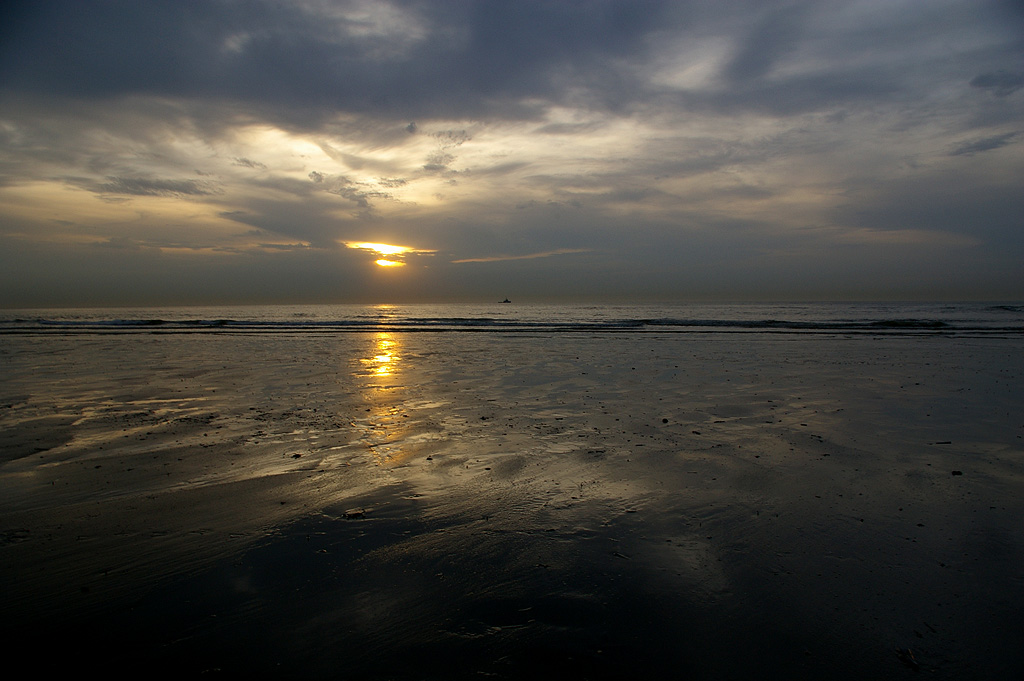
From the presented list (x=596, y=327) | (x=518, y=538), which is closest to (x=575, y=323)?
(x=596, y=327)

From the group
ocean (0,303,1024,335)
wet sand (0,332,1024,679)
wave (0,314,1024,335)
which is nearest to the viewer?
wet sand (0,332,1024,679)

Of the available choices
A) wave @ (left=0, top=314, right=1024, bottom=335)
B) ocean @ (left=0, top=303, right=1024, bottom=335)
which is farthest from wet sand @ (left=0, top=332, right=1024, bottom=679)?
ocean @ (left=0, top=303, right=1024, bottom=335)

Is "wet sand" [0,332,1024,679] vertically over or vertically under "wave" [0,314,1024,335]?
under

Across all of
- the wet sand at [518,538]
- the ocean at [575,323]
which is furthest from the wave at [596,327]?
the wet sand at [518,538]

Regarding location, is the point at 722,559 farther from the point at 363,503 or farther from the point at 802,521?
the point at 363,503

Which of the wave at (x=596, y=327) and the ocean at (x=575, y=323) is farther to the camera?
the ocean at (x=575, y=323)

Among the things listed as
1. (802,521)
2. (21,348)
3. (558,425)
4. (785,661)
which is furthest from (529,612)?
(21,348)

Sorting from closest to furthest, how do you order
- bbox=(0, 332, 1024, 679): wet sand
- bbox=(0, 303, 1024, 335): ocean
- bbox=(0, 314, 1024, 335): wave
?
bbox=(0, 332, 1024, 679): wet sand < bbox=(0, 314, 1024, 335): wave < bbox=(0, 303, 1024, 335): ocean

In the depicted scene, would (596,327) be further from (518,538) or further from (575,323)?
(518,538)

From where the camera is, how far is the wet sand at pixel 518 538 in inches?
121

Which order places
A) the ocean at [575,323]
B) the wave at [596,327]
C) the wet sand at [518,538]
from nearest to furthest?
the wet sand at [518,538]
the wave at [596,327]
the ocean at [575,323]

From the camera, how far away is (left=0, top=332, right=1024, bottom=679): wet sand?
121 inches

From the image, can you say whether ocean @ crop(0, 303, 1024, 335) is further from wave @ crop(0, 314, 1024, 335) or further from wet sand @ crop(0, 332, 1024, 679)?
wet sand @ crop(0, 332, 1024, 679)

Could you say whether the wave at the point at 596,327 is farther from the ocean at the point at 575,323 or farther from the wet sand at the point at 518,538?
the wet sand at the point at 518,538
